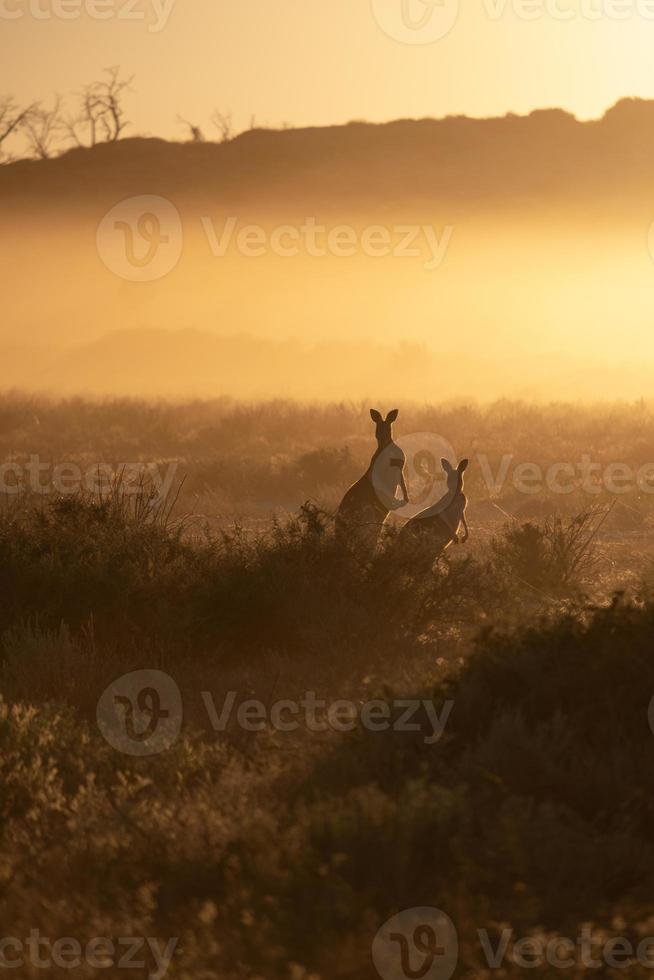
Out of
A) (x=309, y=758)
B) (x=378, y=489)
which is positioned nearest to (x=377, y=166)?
(x=378, y=489)

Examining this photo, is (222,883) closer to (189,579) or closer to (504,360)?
(189,579)

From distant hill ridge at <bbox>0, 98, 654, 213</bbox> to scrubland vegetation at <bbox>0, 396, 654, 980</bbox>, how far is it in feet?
190

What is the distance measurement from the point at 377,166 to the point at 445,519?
58630 millimetres

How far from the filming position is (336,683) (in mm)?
8609

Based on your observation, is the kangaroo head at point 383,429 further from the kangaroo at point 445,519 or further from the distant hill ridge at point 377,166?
the distant hill ridge at point 377,166

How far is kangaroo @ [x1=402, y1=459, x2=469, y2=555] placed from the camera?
1119 centimetres

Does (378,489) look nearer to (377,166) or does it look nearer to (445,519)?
(445,519)

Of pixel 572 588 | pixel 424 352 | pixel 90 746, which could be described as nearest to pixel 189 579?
pixel 90 746

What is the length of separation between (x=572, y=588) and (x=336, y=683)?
3777 millimetres

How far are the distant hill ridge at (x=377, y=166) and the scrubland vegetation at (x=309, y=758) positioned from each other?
57.8m

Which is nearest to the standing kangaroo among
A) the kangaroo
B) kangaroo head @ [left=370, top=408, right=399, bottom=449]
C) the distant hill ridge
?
kangaroo head @ [left=370, top=408, right=399, bottom=449]

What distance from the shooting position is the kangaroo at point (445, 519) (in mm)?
11193

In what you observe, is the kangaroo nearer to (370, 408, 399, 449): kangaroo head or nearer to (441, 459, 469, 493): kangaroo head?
(441, 459, 469, 493): kangaroo head

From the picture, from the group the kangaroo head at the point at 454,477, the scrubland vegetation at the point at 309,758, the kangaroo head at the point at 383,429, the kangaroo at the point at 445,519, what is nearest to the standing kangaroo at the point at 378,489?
the kangaroo head at the point at 383,429
